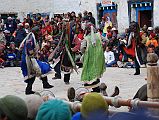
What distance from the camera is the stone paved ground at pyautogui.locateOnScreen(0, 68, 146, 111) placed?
444 inches

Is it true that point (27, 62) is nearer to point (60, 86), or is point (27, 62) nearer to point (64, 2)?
point (60, 86)

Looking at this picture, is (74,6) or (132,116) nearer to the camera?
(132,116)

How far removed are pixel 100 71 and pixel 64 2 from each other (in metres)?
15.3

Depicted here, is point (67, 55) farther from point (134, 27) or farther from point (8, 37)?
point (8, 37)

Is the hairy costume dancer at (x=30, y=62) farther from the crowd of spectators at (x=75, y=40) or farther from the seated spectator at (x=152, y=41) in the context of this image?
the seated spectator at (x=152, y=41)

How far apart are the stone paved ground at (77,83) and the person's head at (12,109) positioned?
6.66 meters

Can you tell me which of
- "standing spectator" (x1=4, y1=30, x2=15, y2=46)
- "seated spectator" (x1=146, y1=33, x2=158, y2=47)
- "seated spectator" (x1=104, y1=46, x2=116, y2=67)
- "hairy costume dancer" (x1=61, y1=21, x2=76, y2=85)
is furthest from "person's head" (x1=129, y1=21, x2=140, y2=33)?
"standing spectator" (x1=4, y1=30, x2=15, y2=46)

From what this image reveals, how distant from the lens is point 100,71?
1067 centimetres

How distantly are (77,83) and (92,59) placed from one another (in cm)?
213

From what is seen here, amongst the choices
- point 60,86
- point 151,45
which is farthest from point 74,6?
point 60,86

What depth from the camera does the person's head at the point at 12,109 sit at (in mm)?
3533

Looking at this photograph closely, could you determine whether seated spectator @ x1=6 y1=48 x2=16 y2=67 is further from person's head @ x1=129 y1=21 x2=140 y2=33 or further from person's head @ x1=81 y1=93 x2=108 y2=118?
person's head @ x1=81 y1=93 x2=108 y2=118

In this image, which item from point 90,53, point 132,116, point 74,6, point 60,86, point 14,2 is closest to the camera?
point 132,116

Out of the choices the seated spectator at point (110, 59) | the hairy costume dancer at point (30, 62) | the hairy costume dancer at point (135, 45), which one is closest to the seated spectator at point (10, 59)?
the seated spectator at point (110, 59)
